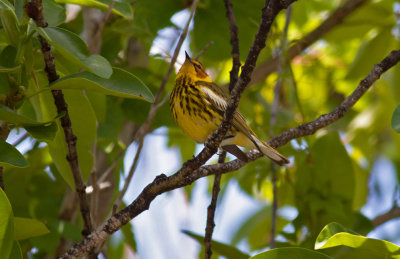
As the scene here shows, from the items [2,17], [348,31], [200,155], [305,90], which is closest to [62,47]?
[2,17]

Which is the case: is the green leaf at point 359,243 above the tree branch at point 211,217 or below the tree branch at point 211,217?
below

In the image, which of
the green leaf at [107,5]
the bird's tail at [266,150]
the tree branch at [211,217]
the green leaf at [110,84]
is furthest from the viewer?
the bird's tail at [266,150]

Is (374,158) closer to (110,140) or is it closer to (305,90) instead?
(305,90)

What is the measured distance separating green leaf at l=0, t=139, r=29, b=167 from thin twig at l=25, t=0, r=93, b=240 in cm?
22

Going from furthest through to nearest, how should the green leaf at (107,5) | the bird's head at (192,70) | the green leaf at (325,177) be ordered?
the bird's head at (192,70), the green leaf at (325,177), the green leaf at (107,5)

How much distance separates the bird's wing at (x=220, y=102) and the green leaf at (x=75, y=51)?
1.18 metres

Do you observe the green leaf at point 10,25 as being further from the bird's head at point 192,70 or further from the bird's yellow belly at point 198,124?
the bird's head at point 192,70

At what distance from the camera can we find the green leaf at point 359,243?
69.0 inches

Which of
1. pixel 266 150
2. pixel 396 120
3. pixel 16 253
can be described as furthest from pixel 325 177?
pixel 16 253

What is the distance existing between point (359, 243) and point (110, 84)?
98cm

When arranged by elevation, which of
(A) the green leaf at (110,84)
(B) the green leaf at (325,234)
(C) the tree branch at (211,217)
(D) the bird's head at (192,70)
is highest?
(D) the bird's head at (192,70)

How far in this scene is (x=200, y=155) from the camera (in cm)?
200

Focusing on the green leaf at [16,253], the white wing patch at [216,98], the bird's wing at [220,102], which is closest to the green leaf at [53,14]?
the green leaf at [16,253]

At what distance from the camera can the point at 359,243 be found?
181 centimetres
